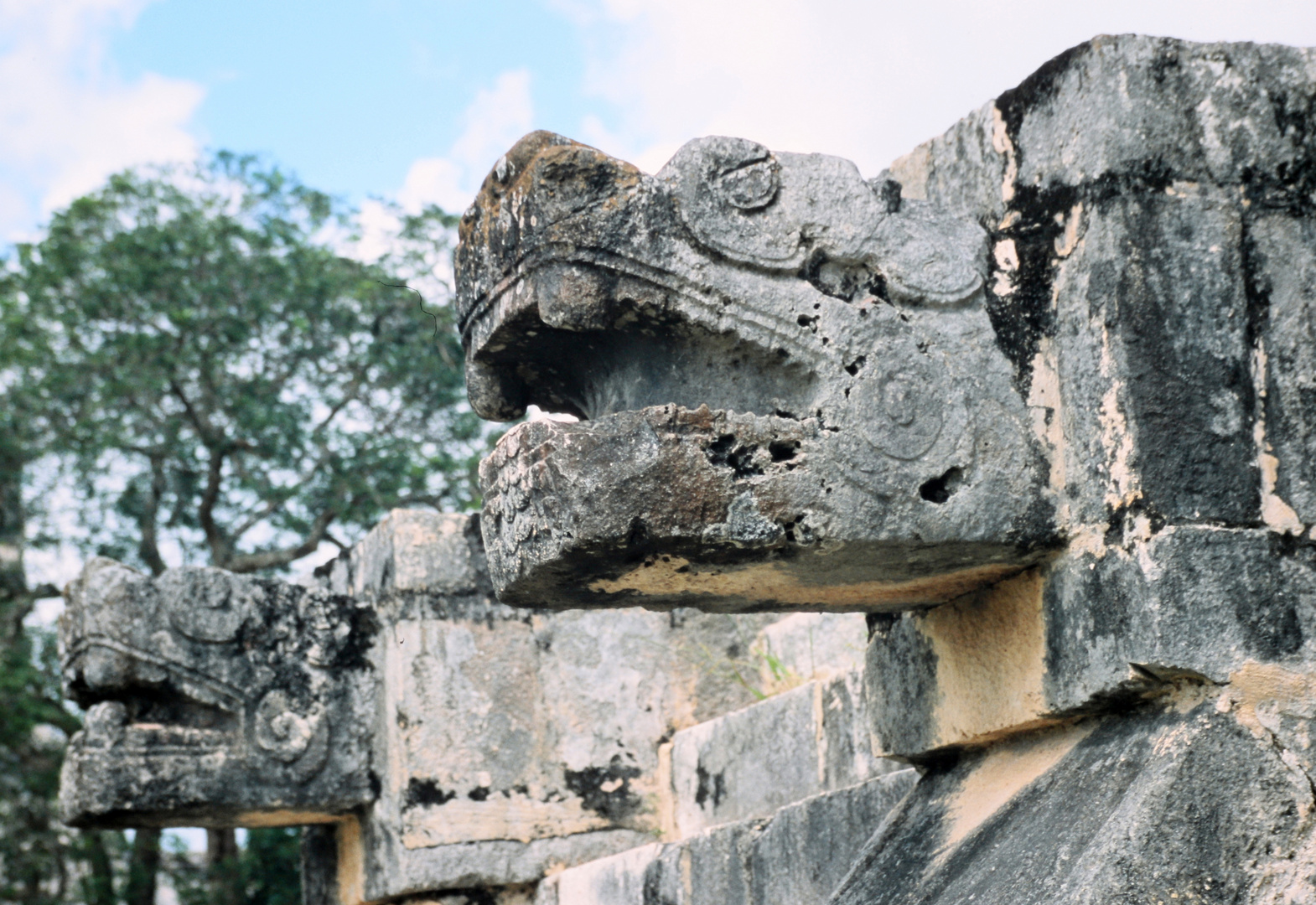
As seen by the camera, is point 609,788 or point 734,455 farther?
point 609,788

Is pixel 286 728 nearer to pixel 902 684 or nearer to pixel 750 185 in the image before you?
pixel 902 684

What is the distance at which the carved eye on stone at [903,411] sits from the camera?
7.18 ft

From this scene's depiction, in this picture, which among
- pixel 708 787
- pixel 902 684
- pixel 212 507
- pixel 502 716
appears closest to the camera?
pixel 902 684

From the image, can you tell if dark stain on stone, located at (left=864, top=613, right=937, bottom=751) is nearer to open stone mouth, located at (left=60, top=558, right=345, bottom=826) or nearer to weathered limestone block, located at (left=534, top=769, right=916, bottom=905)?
weathered limestone block, located at (left=534, top=769, right=916, bottom=905)

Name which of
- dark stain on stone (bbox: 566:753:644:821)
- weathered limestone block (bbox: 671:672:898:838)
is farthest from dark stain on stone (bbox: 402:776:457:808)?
weathered limestone block (bbox: 671:672:898:838)

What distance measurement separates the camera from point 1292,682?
2035mm

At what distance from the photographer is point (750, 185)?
2.28 m

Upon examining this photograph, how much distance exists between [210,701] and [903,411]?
3.40 metres

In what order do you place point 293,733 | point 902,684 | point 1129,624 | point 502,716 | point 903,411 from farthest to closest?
point 502,716
point 293,733
point 902,684
point 903,411
point 1129,624

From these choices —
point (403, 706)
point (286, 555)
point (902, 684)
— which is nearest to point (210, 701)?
point (403, 706)

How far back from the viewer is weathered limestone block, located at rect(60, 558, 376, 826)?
471 centimetres

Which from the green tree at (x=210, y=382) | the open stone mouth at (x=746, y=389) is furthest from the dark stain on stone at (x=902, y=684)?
the green tree at (x=210, y=382)

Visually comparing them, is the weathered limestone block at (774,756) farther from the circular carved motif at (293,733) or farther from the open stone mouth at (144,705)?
the open stone mouth at (144,705)

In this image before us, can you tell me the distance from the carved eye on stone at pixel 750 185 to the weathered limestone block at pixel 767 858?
1.26 meters
